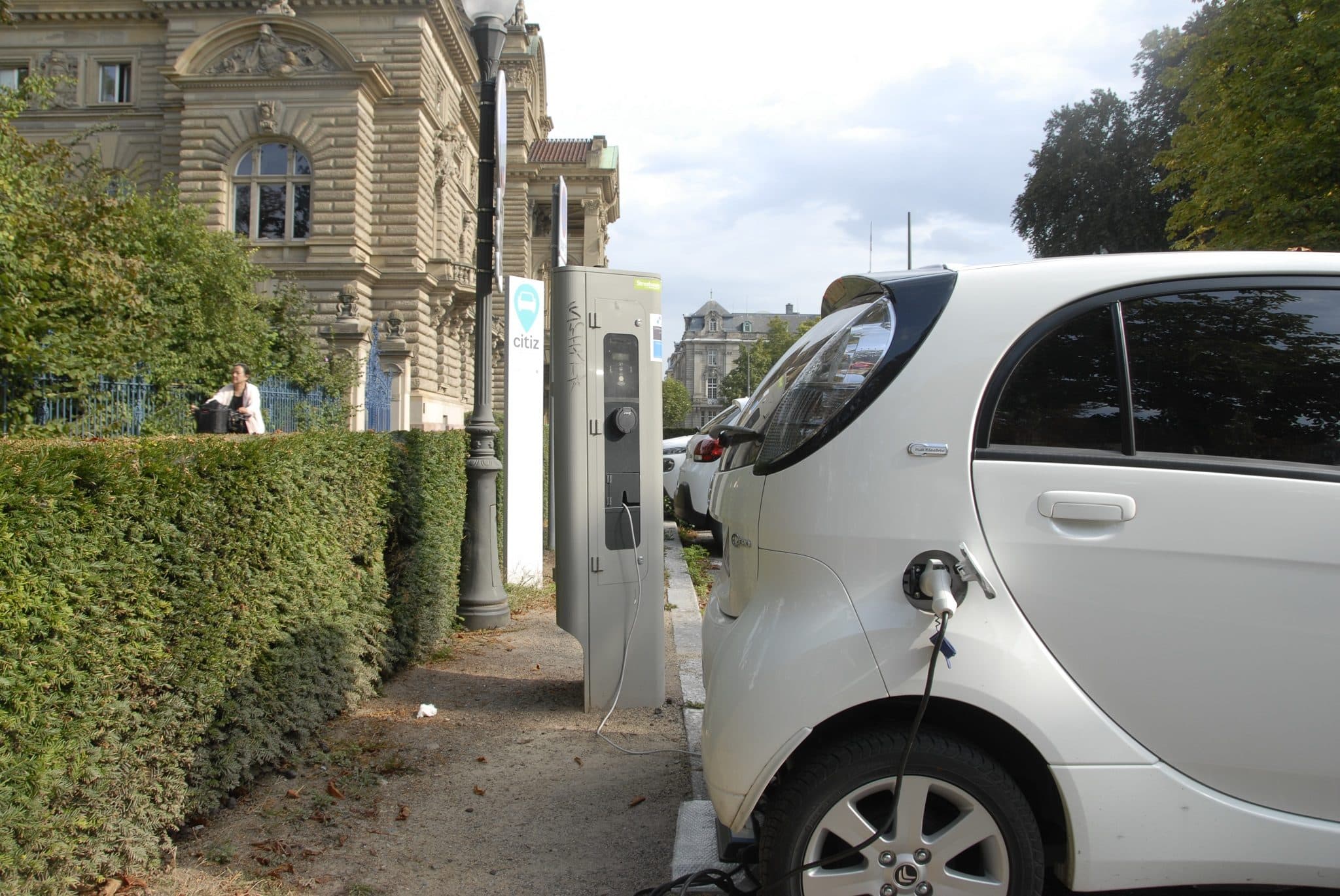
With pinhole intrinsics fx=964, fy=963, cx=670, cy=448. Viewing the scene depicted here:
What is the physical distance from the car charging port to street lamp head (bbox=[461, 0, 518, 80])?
5887mm

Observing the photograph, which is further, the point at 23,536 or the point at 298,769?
the point at 298,769

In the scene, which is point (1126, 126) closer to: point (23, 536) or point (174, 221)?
point (174, 221)

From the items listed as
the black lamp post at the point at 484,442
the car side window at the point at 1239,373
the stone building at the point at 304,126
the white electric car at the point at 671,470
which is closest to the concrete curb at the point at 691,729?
the black lamp post at the point at 484,442

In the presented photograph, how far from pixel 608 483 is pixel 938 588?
2.98 meters

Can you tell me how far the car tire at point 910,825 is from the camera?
237 cm

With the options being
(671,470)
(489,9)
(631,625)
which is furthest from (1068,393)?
(671,470)

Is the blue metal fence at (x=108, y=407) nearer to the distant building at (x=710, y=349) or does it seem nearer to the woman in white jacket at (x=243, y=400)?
the woman in white jacket at (x=243, y=400)

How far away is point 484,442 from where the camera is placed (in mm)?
7547

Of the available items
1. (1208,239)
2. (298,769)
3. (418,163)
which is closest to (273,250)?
(418,163)

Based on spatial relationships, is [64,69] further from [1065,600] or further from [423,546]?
[1065,600]

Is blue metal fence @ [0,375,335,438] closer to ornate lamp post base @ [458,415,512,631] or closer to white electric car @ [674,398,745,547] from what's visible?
ornate lamp post base @ [458,415,512,631]

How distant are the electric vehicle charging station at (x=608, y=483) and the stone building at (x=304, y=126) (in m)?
25.9

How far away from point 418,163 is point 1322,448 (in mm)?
36271

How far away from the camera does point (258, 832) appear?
358 cm
